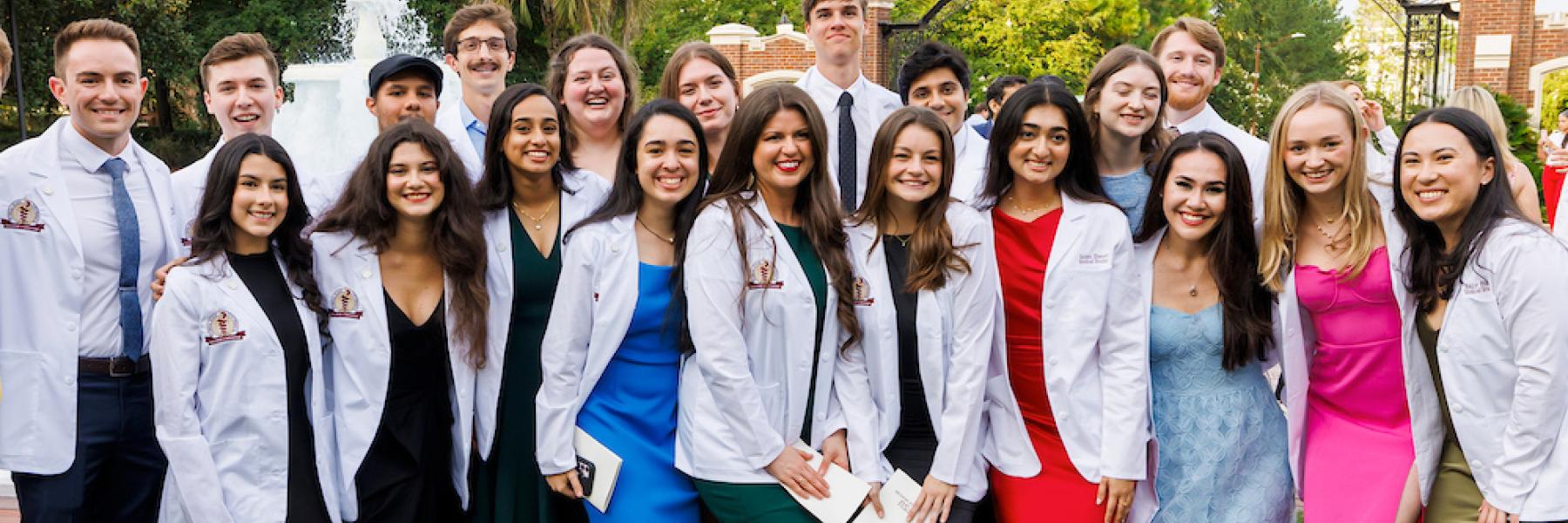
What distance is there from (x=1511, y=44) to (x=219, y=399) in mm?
29261

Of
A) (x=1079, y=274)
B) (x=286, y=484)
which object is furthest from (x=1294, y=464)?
(x=286, y=484)

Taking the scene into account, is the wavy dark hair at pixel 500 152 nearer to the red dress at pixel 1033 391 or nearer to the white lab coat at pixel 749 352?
the white lab coat at pixel 749 352

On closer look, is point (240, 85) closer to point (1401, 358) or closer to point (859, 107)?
point (859, 107)

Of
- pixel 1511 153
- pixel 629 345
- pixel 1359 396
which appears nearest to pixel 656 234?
pixel 629 345

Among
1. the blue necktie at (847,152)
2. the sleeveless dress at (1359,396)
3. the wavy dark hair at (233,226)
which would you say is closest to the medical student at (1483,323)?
the sleeveless dress at (1359,396)

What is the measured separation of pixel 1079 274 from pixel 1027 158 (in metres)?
0.45

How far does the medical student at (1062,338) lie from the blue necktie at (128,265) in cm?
299

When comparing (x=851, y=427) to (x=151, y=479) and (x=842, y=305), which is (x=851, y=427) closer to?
(x=842, y=305)

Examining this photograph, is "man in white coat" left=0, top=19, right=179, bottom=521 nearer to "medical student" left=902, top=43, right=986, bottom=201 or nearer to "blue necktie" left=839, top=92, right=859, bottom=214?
"blue necktie" left=839, top=92, right=859, bottom=214

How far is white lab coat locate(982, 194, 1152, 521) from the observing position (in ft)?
13.7

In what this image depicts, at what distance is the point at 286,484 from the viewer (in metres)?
4.06

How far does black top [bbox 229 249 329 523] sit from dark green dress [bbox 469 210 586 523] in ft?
1.99

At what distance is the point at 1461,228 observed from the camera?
12.9ft

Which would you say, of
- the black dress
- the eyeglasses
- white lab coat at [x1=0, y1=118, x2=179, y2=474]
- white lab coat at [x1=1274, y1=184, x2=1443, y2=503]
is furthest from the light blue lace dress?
white lab coat at [x1=0, y1=118, x2=179, y2=474]
